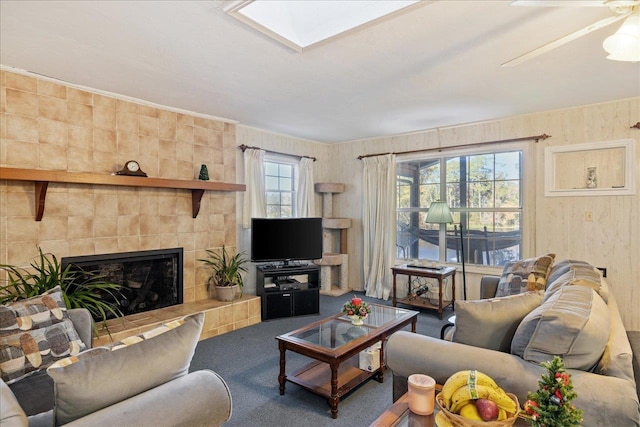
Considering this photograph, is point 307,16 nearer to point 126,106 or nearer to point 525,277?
point 126,106

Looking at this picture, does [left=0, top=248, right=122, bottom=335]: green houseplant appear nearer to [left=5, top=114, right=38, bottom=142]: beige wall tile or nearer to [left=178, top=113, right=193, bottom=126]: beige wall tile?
[left=5, top=114, right=38, bottom=142]: beige wall tile

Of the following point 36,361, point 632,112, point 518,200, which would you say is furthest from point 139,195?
point 632,112

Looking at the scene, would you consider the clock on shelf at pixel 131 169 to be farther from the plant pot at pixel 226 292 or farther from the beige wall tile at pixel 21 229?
the plant pot at pixel 226 292

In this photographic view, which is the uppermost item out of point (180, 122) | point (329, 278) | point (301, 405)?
point (180, 122)

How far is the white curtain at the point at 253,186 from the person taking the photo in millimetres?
4645

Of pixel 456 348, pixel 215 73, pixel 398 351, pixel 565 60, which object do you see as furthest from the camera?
pixel 215 73

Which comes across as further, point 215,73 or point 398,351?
point 215,73

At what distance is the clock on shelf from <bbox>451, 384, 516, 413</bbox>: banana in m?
3.33

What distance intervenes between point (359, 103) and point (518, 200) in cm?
234

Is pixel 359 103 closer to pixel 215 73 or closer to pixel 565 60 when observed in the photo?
pixel 215 73

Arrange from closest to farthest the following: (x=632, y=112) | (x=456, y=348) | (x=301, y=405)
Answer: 1. (x=456, y=348)
2. (x=301, y=405)
3. (x=632, y=112)

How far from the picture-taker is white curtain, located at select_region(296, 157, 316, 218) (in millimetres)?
5391

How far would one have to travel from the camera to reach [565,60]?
2666mm

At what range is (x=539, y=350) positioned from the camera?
1557 mm
